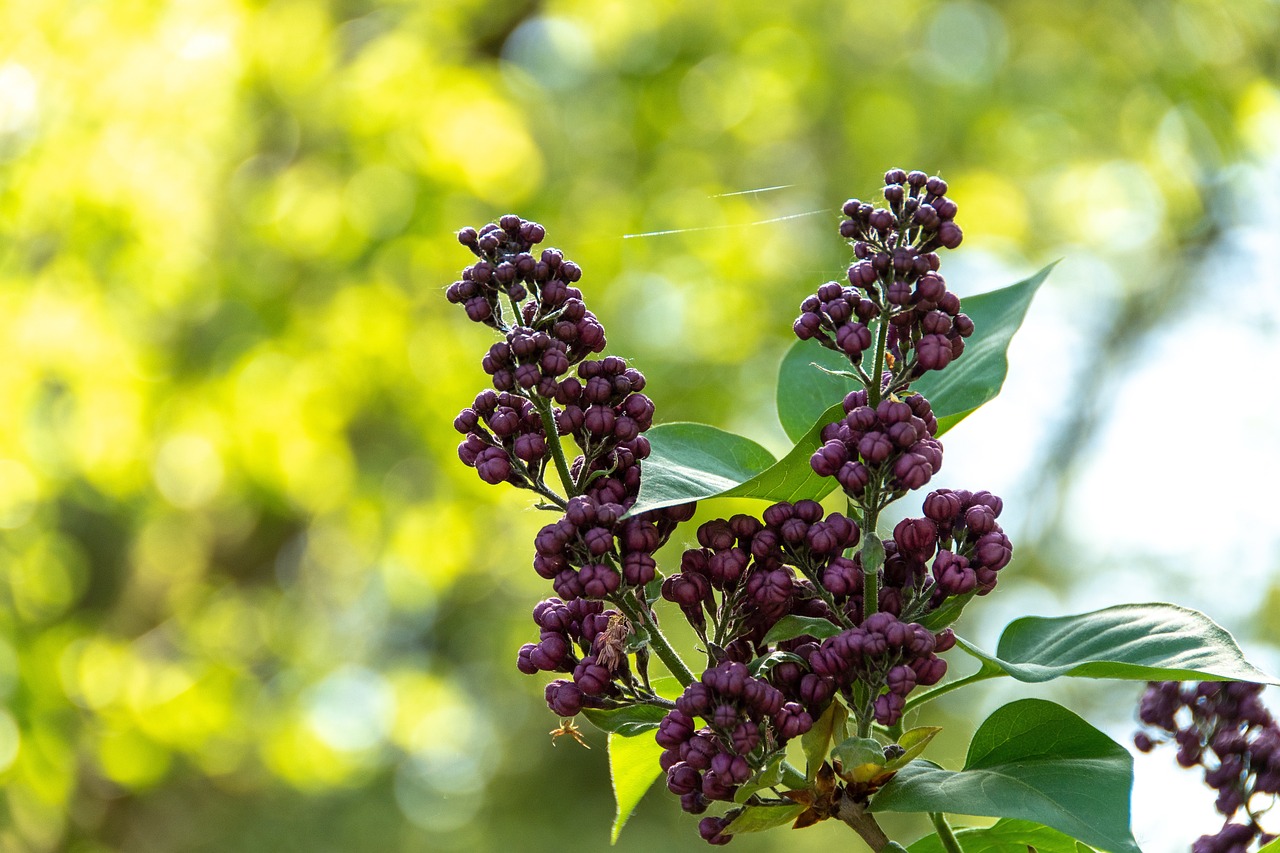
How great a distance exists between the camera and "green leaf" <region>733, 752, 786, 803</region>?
1.73ft

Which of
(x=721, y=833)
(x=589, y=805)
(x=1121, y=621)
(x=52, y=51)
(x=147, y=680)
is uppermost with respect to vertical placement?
(x=52, y=51)

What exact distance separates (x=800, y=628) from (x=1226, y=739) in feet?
1.24

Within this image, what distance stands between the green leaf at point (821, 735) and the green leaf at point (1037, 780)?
3 cm

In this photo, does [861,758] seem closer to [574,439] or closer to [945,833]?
[945,833]

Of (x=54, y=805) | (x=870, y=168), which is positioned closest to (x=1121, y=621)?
(x=54, y=805)

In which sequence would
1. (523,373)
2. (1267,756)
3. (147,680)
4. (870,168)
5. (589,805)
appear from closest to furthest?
(523,373), (1267,756), (147,680), (870,168), (589,805)

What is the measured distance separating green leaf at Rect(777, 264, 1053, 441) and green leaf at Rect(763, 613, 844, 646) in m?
0.14

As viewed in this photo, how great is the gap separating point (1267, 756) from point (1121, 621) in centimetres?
24

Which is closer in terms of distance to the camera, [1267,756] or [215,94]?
[1267,756]

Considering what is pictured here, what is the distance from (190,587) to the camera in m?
5.32

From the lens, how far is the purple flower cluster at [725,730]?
1.69ft

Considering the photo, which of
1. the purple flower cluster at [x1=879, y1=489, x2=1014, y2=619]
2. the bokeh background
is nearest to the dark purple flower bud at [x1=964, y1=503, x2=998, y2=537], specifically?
the purple flower cluster at [x1=879, y1=489, x2=1014, y2=619]

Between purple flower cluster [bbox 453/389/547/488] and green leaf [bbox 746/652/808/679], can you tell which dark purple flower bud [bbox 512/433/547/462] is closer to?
purple flower cluster [bbox 453/389/547/488]

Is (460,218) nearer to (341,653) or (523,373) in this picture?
(341,653)
